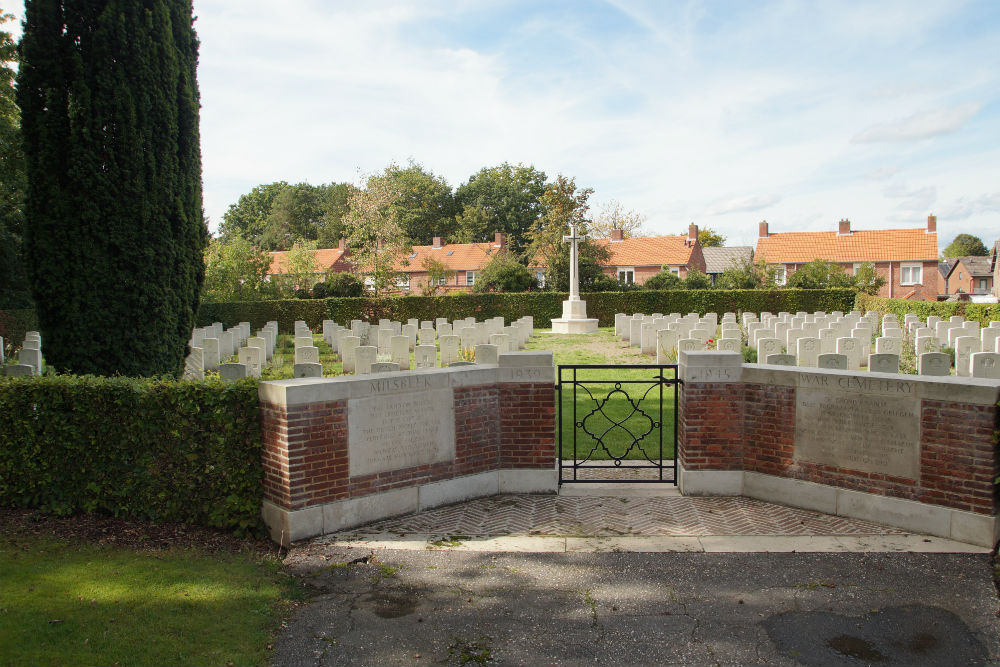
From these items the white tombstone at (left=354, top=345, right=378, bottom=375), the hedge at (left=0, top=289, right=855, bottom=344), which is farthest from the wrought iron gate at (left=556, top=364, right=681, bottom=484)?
the hedge at (left=0, top=289, right=855, bottom=344)

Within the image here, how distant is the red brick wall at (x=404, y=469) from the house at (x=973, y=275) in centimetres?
8357

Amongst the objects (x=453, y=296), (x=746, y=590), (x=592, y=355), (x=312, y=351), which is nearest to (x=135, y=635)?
(x=746, y=590)

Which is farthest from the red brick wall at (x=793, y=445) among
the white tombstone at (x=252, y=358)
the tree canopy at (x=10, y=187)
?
the tree canopy at (x=10, y=187)

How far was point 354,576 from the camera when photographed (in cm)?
480

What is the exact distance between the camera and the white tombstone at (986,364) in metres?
8.73

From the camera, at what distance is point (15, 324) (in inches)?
817

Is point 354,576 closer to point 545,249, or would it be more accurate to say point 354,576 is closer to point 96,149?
point 96,149

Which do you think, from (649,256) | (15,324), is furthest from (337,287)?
(649,256)

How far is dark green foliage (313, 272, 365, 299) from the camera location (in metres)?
32.3

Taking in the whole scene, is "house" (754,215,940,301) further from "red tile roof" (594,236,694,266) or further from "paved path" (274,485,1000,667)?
"paved path" (274,485,1000,667)

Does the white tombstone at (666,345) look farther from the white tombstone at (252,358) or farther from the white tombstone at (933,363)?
the white tombstone at (252,358)

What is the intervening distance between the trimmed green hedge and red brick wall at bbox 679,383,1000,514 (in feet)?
70.9

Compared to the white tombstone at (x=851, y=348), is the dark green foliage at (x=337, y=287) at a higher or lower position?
higher

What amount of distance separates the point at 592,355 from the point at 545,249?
2090 centimetres
